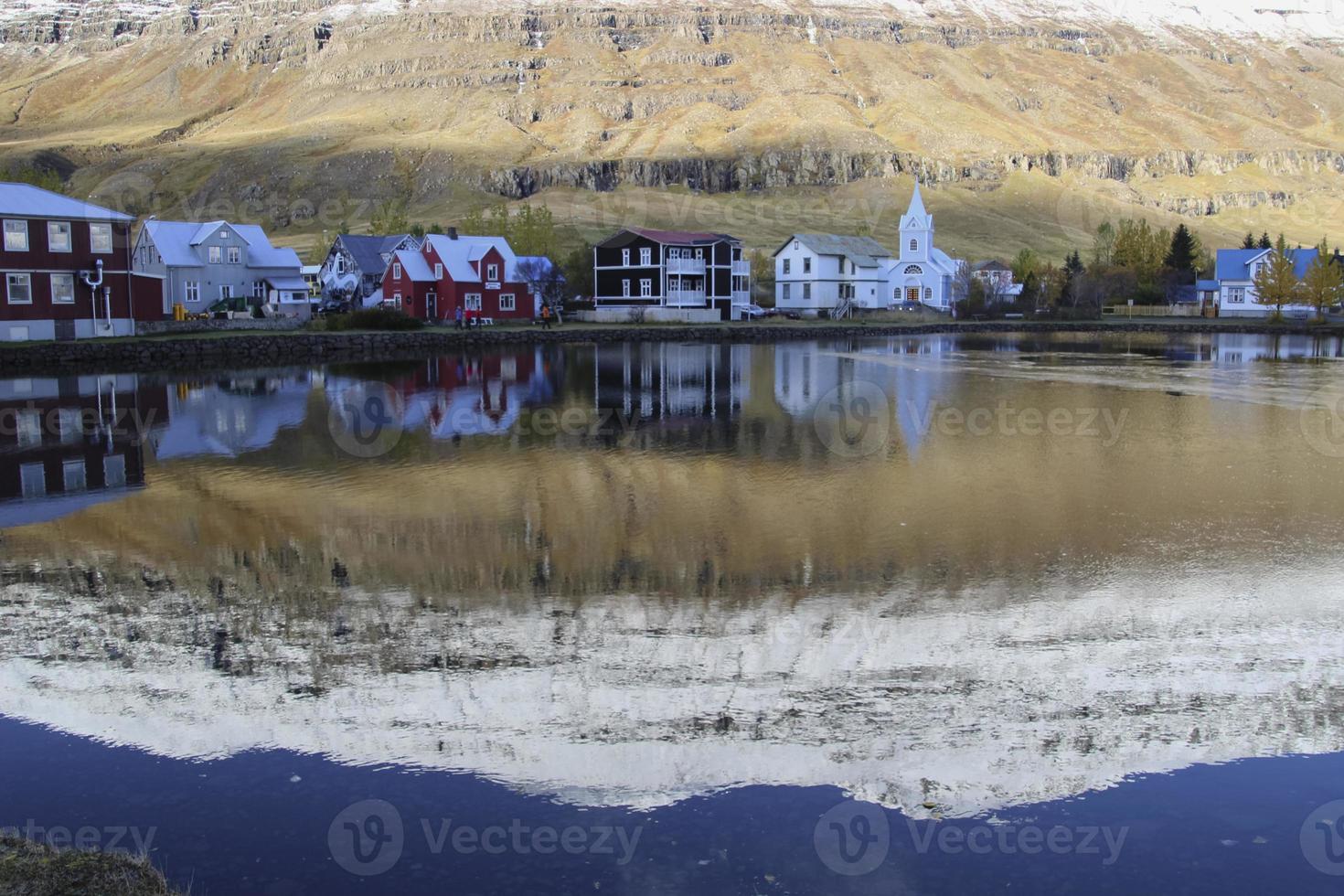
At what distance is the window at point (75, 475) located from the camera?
19.1 meters

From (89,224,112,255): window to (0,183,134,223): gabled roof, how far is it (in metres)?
0.35

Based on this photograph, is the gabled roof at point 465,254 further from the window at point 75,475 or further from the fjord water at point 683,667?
the window at point 75,475

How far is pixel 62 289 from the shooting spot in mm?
45688

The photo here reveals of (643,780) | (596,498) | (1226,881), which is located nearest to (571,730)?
(643,780)

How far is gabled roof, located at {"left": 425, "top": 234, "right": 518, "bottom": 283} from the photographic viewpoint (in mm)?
68750

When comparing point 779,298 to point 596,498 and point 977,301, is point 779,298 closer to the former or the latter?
point 977,301

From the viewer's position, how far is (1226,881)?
696cm

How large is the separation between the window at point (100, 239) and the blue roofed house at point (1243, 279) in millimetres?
79164

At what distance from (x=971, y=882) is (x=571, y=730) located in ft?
10.8

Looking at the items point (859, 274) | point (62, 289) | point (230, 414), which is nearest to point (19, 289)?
point (62, 289)

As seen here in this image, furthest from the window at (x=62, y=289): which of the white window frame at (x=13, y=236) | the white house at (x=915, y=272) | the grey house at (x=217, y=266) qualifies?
the white house at (x=915, y=272)

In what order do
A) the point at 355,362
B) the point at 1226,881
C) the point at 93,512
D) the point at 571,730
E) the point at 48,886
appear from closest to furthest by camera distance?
the point at 48,886, the point at 1226,881, the point at 571,730, the point at 93,512, the point at 355,362

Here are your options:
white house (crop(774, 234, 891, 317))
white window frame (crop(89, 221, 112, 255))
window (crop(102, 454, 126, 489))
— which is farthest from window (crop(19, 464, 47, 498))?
white house (crop(774, 234, 891, 317))

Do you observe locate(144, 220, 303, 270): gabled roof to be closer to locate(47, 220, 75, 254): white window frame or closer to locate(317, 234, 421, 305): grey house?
locate(317, 234, 421, 305): grey house
